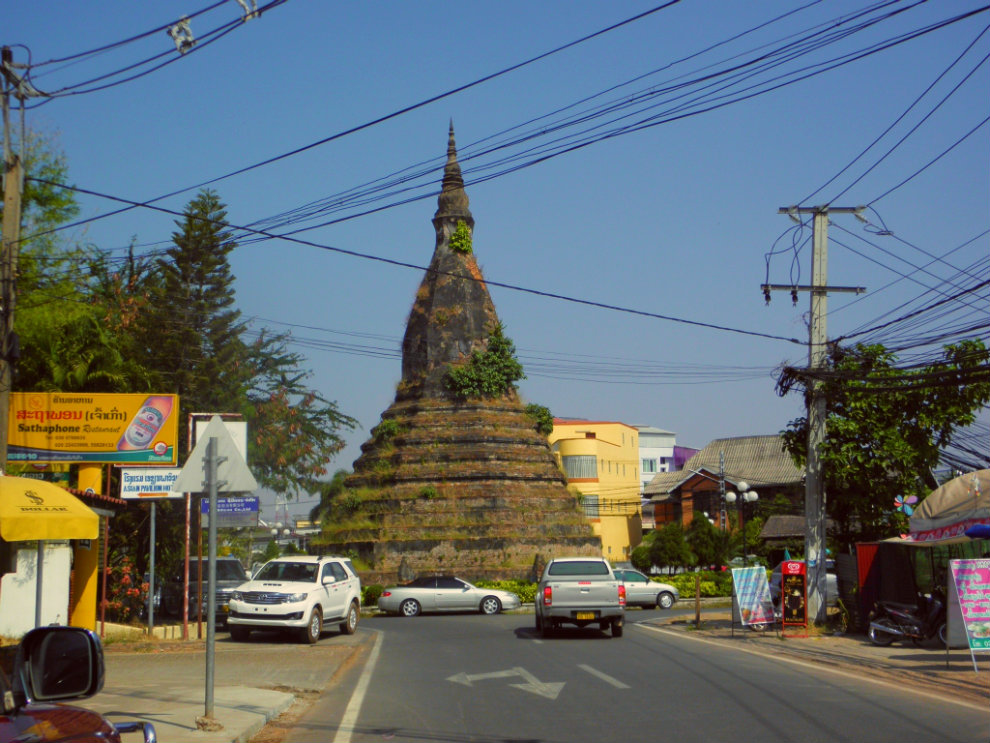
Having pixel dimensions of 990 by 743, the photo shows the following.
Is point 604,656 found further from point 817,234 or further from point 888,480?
point 817,234

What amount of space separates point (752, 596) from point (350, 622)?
910cm

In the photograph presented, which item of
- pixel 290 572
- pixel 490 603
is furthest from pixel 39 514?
pixel 490 603

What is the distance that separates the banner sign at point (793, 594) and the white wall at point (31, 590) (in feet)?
45.7

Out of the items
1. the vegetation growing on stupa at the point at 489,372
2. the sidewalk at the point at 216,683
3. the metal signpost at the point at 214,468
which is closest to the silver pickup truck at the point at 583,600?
the sidewalk at the point at 216,683

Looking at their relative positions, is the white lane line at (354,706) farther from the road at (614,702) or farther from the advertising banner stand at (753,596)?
the advertising banner stand at (753,596)

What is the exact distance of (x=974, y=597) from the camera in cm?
1366

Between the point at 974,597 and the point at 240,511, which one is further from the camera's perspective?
the point at 240,511

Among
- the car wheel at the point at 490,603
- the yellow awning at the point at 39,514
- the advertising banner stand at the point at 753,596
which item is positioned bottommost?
the car wheel at the point at 490,603

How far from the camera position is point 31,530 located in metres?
7.75

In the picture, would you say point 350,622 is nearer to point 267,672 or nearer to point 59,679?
point 267,672

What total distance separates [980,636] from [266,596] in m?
13.4

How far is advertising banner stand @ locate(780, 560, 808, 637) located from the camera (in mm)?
21094

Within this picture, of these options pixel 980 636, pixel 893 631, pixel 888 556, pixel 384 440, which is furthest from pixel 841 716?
pixel 384 440

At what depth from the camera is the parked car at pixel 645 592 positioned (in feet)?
116
